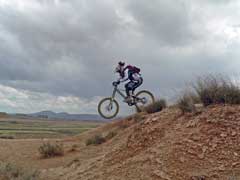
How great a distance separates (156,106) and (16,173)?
8001 mm

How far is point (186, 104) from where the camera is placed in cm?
1289

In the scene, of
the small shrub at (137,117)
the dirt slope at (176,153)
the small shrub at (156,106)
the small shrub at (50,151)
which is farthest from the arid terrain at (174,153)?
the small shrub at (137,117)

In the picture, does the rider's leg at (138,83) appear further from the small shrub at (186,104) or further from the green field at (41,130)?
the green field at (41,130)

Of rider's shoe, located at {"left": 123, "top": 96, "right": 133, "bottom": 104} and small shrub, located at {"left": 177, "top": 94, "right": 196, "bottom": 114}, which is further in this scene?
rider's shoe, located at {"left": 123, "top": 96, "right": 133, "bottom": 104}

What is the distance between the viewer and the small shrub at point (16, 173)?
12.3m

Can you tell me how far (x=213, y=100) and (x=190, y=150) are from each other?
3066 mm

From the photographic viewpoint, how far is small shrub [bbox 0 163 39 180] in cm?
1228

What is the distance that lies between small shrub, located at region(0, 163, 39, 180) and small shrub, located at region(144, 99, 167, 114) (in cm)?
746

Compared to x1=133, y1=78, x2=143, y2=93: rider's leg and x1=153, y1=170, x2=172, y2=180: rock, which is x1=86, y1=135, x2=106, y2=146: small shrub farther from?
x1=153, y1=170, x2=172, y2=180: rock

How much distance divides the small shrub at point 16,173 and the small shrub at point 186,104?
5521mm

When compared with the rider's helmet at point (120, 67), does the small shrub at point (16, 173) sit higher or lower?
lower

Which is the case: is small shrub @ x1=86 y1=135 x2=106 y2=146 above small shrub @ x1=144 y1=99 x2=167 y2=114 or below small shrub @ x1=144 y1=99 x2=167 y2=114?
below

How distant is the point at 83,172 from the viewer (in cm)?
1195


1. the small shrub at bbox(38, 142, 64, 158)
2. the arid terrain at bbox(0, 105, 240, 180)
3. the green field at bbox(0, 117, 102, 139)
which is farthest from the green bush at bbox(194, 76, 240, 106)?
the green field at bbox(0, 117, 102, 139)
